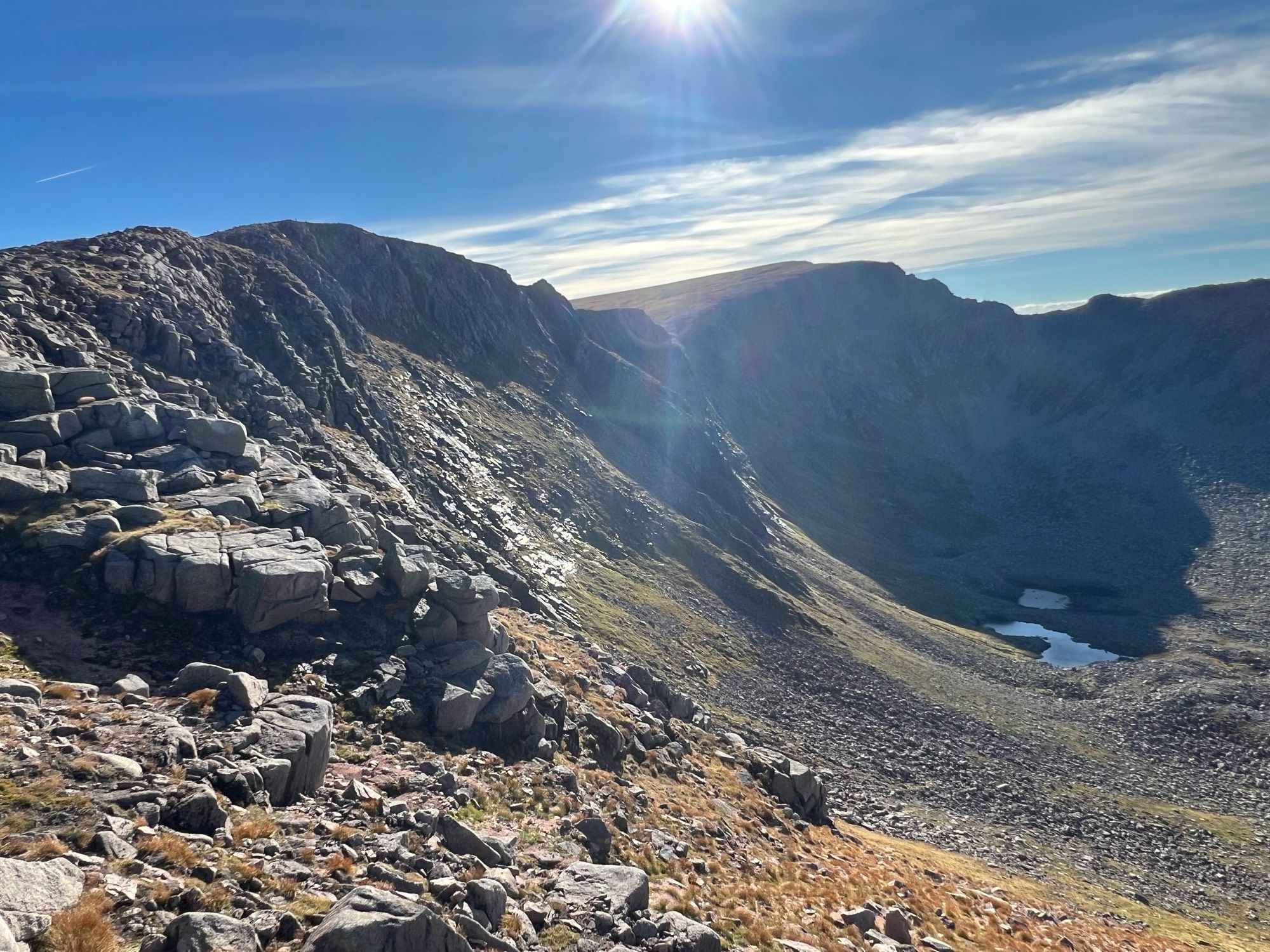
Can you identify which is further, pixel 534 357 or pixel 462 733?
pixel 534 357

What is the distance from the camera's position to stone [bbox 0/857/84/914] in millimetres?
9211

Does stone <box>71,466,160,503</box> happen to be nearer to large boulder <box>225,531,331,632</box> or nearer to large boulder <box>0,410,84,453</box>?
large boulder <box>0,410,84,453</box>

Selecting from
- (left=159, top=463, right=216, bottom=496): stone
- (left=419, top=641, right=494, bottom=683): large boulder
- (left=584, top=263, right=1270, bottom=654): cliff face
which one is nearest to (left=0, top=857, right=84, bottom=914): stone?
(left=419, top=641, right=494, bottom=683): large boulder

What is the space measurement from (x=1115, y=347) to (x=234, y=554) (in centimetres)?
20044

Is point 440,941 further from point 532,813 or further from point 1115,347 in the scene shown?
point 1115,347

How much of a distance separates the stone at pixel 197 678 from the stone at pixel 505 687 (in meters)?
7.63

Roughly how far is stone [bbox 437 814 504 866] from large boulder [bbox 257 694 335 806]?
3155 mm

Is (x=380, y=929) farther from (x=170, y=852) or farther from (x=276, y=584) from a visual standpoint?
(x=276, y=584)

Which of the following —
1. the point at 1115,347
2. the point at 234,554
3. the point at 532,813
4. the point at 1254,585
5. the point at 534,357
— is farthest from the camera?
the point at 1115,347

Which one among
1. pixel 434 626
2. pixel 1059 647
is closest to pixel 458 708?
pixel 434 626

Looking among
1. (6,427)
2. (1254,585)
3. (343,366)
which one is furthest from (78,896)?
(1254,585)

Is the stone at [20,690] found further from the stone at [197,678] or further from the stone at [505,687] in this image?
the stone at [505,687]

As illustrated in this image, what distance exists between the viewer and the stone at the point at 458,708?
21453mm

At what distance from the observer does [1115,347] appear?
171625 mm
